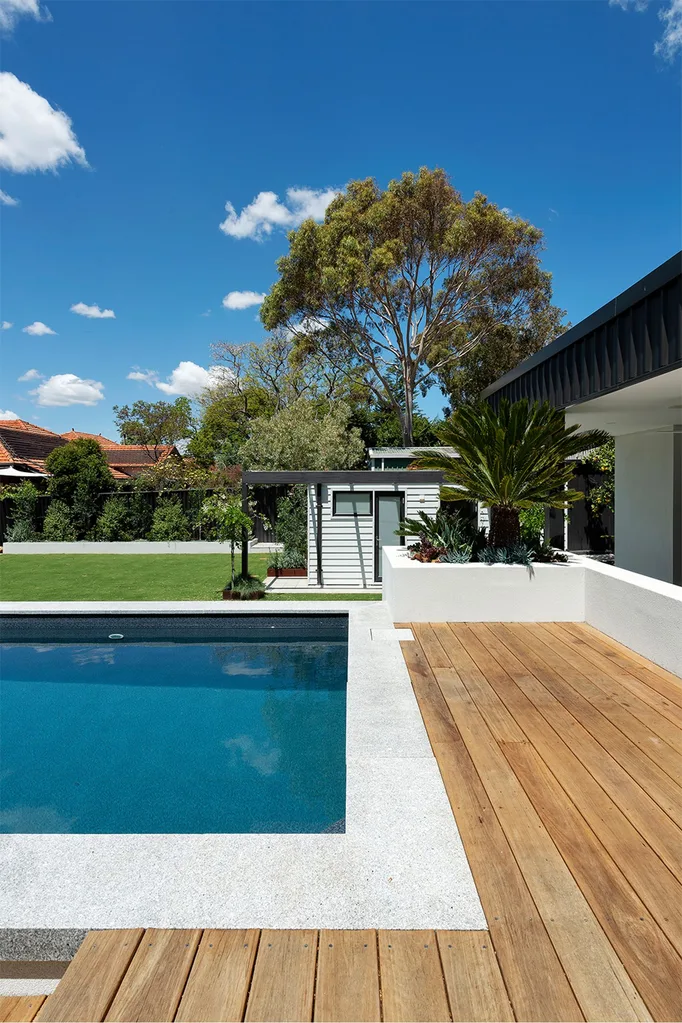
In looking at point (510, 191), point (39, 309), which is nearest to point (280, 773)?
point (510, 191)

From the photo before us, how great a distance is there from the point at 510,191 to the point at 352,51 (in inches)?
427

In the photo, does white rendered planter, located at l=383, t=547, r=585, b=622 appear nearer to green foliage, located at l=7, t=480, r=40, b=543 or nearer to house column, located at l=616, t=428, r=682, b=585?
house column, located at l=616, t=428, r=682, b=585

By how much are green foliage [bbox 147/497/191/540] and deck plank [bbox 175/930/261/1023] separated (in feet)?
58.2

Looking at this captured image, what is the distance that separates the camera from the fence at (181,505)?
60.9 feet

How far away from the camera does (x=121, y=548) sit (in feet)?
58.8

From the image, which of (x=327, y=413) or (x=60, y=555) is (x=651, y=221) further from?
(x=60, y=555)

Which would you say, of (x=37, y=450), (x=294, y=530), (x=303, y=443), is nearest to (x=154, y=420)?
(x=37, y=450)

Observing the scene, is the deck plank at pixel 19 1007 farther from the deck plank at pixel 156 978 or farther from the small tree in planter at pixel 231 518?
the small tree in planter at pixel 231 518

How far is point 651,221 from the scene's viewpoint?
22.6 metres

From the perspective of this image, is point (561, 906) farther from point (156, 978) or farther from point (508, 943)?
point (156, 978)

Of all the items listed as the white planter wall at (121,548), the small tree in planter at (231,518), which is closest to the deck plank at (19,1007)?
the small tree in planter at (231,518)

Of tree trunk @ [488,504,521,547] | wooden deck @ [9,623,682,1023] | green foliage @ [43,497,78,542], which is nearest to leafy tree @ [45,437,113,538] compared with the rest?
green foliage @ [43,497,78,542]

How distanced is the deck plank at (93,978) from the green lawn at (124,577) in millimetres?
8616

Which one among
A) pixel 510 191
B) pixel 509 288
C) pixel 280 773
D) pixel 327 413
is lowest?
pixel 280 773
